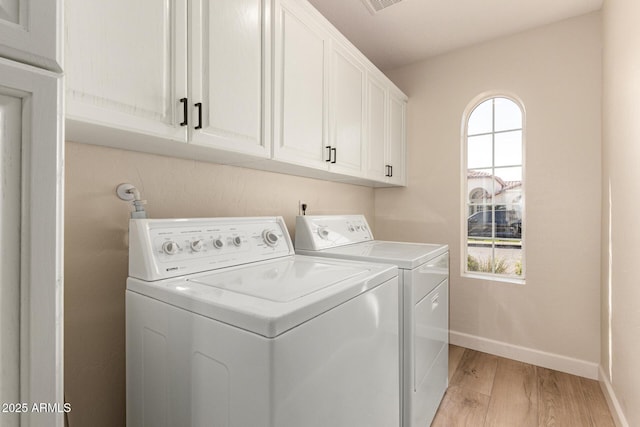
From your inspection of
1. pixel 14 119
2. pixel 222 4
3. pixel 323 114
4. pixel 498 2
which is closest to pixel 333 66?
pixel 323 114

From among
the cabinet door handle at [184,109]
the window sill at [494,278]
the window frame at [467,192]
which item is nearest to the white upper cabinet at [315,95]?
the cabinet door handle at [184,109]

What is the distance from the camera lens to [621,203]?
5.23 ft

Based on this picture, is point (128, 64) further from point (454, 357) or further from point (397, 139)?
point (454, 357)

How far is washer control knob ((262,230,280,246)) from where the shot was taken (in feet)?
4.69

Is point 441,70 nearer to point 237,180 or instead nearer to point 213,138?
point 237,180

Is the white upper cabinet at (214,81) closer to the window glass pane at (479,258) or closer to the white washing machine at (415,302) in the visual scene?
the white washing machine at (415,302)

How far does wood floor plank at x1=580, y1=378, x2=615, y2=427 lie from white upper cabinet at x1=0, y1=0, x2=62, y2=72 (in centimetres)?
267

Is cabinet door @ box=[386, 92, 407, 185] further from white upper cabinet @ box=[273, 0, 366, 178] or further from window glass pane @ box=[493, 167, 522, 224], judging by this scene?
window glass pane @ box=[493, 167, 522, 224]

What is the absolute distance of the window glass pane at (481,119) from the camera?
2570 millimetres

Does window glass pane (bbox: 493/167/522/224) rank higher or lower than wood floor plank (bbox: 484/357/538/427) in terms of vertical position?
higher

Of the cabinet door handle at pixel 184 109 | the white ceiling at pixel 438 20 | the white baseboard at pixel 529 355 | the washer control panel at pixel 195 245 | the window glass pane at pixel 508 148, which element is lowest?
→ the white baseboard at pixel 529 355

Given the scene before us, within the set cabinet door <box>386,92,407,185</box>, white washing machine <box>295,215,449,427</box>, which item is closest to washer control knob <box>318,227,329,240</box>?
white washing machine <box>295,215,449,427</box>

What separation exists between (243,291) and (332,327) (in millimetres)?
270

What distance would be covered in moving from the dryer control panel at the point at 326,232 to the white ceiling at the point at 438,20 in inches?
55.2
